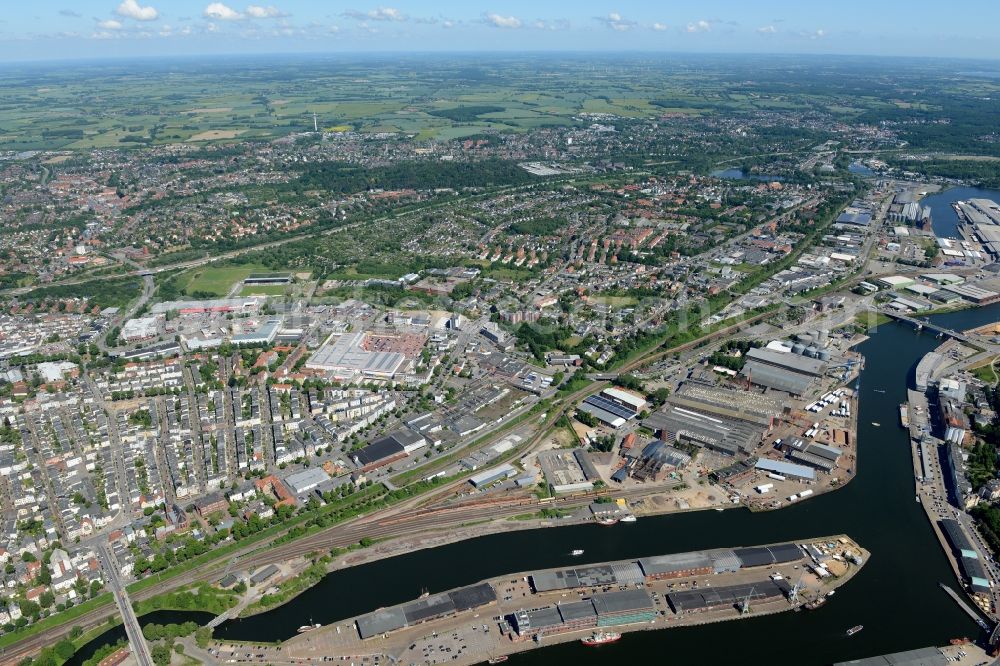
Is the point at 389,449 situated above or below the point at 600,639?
above

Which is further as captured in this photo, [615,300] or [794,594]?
[615,300]

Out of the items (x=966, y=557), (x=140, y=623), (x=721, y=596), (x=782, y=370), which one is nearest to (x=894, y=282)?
(x=782, y=370)

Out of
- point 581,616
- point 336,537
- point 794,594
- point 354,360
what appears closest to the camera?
point 581,616

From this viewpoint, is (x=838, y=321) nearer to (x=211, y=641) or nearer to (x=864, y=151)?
(x=211, y=641)

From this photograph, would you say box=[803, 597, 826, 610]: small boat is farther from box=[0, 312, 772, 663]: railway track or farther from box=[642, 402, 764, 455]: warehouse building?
box=[0, 312, 772, 663]: railway track

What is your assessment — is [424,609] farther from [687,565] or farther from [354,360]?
[354,360]
